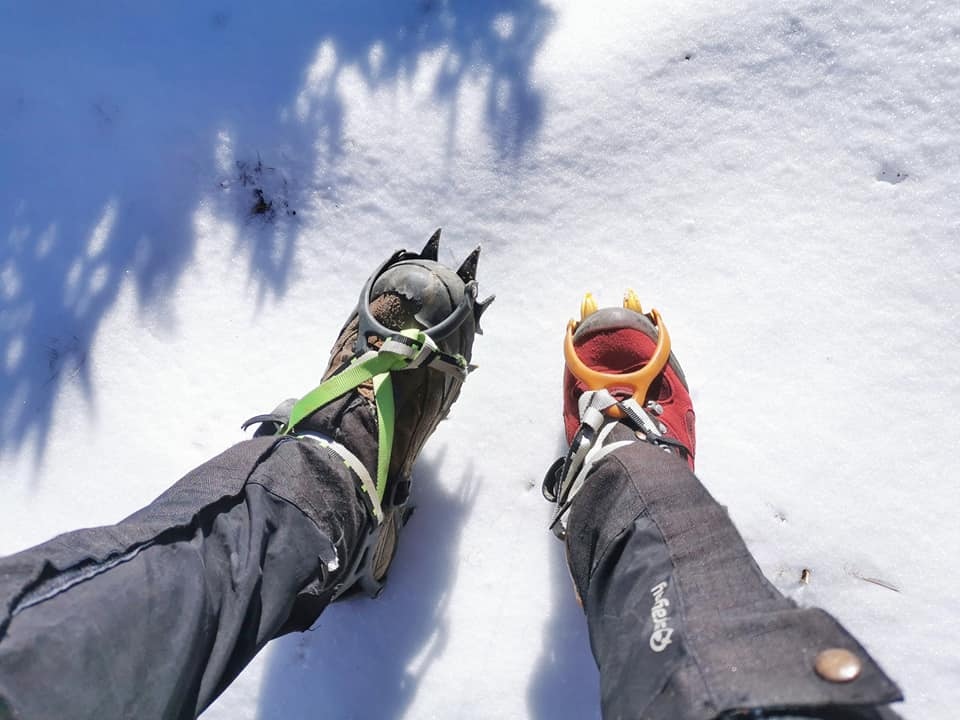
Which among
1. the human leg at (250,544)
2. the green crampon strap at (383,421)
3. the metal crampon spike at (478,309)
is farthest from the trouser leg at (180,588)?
the metal crampon spike at (478,309)

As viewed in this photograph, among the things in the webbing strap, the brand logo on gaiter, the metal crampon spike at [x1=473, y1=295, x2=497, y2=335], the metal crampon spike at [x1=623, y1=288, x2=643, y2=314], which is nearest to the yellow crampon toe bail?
the metal crampon spike at [x1=623, y1=288, x2=643, y2=314]

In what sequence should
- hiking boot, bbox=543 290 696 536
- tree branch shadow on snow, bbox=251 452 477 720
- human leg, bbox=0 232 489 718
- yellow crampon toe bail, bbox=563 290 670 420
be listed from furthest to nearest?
tree branch shadow on snow, bbox=251 452 477 720
yellow crampon toe bail, bbox=563 290 670 420
hiking boot, bbox=543 290 696 536
human leg, bbox=0 232 489 718

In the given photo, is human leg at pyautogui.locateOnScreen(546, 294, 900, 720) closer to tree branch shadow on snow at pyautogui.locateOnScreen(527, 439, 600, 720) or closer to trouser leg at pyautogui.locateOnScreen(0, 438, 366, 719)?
tree branch shadow on snow at pyautogui.locateOnScreen(527, 439, 600, 720)

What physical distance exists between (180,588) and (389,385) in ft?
2.48

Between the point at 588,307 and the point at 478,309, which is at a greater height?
the point at 588,307

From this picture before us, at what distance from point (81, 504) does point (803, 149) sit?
2489 mm

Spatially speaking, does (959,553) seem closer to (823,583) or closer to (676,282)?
(823,583)

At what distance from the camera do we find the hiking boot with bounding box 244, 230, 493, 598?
177 centimetres

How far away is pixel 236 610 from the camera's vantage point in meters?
1.29

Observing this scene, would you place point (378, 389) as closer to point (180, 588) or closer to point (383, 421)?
point (383, 421)

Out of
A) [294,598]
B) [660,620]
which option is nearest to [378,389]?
[294,598]

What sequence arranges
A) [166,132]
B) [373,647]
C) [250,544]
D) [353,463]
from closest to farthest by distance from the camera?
[250,544] < [353,463] < [373,647] < [166,132]

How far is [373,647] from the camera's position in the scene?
209cm

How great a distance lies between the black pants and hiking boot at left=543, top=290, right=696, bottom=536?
7.1 inches
